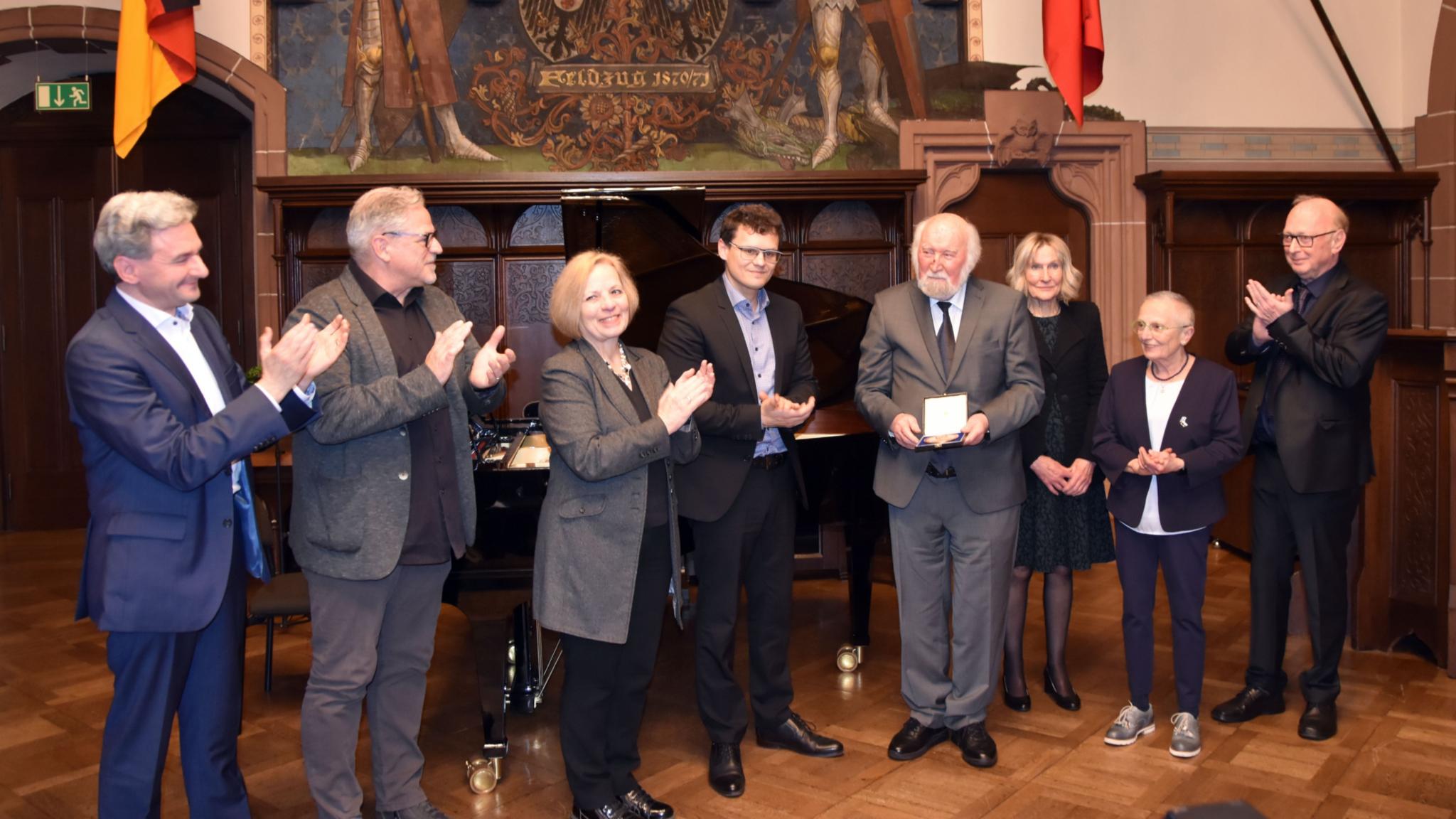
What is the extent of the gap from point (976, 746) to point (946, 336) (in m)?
1.25

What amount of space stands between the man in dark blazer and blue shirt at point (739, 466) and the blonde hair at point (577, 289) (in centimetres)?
40

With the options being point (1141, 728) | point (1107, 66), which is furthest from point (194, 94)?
point (1141, 728)

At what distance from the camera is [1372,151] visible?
24.9 feet

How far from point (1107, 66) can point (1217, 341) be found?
188 cm

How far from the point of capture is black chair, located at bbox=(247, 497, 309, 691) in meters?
4.10

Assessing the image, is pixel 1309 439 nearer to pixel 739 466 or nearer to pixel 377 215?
pixel 739 466

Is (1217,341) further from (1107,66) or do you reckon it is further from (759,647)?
(759,647)

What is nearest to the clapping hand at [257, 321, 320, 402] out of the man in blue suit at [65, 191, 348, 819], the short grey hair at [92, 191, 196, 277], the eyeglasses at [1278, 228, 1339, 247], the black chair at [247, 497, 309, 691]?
the man in blue suit at [65, 191, 348, 819]

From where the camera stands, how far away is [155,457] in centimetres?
238

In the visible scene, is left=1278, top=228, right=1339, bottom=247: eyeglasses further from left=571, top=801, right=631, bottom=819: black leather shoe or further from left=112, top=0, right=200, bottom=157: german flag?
left=112, top=0, right=200, bottom=157: german flag

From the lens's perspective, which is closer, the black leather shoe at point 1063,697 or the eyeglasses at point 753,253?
the eyeglasses at point 753,253

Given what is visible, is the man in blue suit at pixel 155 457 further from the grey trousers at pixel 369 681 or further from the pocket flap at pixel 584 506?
the pocket flap at pixel 584 506

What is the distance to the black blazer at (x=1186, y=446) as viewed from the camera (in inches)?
142

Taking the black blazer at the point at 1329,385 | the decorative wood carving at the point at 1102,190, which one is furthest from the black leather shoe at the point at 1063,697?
the decorative wood carving at the point at 1102,190
